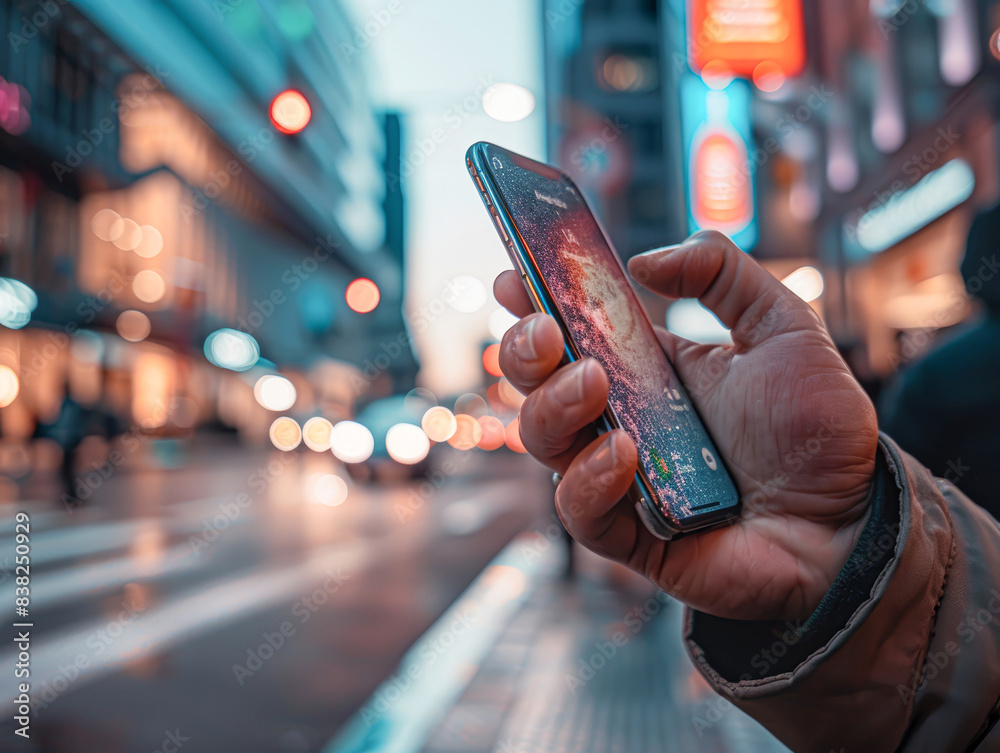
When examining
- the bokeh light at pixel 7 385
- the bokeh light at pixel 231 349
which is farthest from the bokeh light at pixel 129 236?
the bokeh light at pixel 7 385

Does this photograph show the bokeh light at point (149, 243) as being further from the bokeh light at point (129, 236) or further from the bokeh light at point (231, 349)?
the bokeh light at point (231, 349)

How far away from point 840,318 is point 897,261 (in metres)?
3.65

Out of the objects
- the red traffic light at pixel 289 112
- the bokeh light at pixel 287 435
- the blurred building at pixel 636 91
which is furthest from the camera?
the blurred building at pixel 636 91

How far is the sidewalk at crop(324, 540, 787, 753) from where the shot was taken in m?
2.87

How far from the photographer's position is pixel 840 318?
752 inches

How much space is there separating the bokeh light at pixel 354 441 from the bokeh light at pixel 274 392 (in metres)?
35.2

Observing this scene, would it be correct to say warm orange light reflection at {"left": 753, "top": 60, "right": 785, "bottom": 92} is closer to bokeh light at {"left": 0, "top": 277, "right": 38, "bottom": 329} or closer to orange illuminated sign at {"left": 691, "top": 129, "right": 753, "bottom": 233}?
orange illuminated sign at {"left": 691, "top": 129, "right": 753, "bottom": 233}

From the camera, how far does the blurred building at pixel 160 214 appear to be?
2331 centimetres

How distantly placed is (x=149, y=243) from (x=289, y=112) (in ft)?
105

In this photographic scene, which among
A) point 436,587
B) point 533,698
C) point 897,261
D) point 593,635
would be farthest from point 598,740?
point 897,261

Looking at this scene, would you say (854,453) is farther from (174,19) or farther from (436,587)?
(174,19)

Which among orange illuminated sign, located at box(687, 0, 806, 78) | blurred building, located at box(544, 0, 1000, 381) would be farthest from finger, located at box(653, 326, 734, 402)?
orange illuminated sign, located at box(687, 0, 806, 78)

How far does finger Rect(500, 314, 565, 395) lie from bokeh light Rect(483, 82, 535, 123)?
8633 mm

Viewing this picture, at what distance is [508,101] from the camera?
9.46 metres
